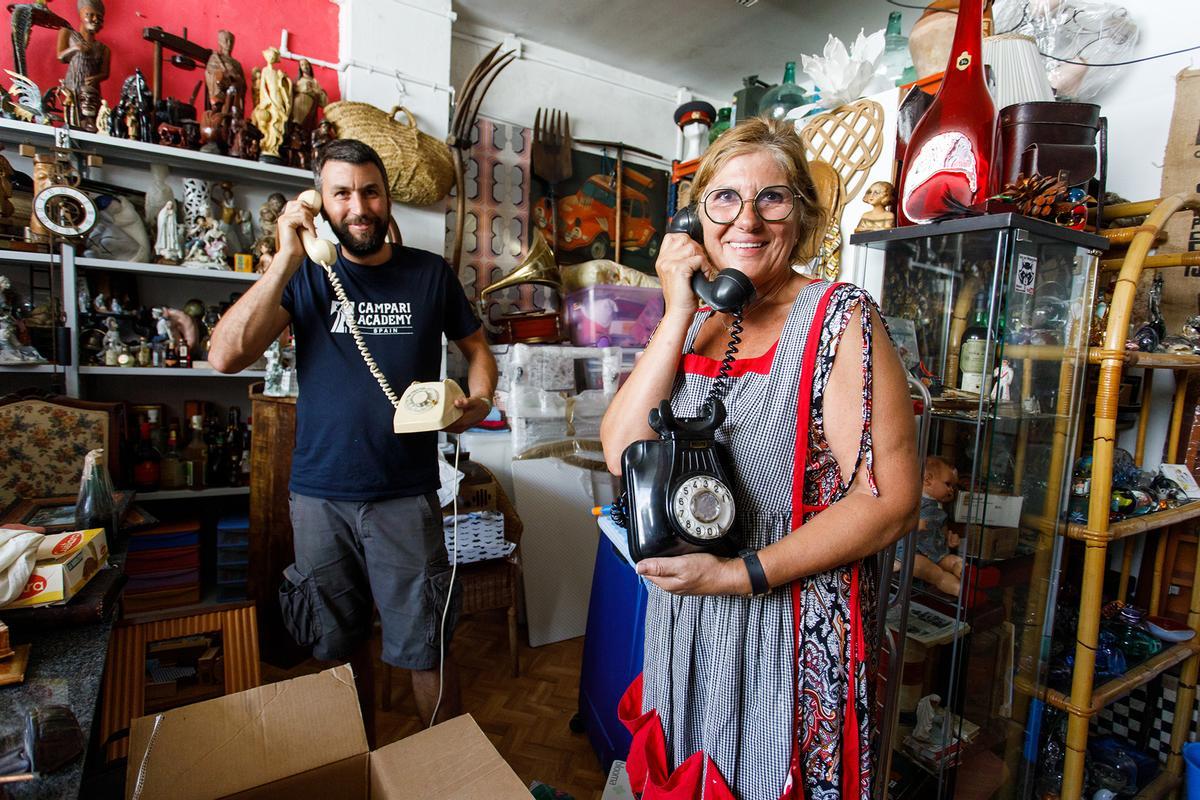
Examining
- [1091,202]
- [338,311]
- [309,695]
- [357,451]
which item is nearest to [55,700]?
[309,695]

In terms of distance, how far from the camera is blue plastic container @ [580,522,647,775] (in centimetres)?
171

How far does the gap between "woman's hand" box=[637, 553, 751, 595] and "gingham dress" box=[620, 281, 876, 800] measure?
73mm

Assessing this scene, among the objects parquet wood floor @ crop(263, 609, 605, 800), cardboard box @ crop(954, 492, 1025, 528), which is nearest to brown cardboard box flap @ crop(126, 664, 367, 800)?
parquet wood floor @ crop(263, 609, 605, 800)

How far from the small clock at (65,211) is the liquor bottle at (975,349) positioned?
2.83m

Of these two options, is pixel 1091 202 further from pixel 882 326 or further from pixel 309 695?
pixel 309 695

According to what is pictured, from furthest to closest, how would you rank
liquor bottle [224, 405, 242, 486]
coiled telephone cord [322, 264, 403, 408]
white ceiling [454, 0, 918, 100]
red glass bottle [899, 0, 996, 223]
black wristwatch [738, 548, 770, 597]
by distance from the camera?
white ceiling [454, 0, 918, 100] < liquor bottle [224, 405, 242, 486] < coiled telephone cord [322, 264, 403, 408] < red glass bottle [899, 0, 996, 223] < black wristwatch [738, 548, 770, 597]

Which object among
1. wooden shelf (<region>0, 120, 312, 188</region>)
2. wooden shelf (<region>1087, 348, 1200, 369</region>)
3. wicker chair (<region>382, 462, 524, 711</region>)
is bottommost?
wicker chair (<region>382, 462, 524, 711</region>)

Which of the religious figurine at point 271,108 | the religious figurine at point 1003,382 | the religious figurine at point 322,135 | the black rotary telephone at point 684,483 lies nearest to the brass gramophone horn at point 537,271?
the religious figurine at point 322,135

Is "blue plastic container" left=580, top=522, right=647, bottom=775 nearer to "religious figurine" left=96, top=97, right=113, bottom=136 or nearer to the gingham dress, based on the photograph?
the gingham dress

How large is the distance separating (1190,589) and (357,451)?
2526 millimetres

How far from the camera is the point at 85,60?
89.1 inches

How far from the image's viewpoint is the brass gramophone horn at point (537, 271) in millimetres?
3139

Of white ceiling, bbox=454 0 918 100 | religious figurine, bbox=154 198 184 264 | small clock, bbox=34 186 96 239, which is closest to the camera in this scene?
small clock, bbox=34 186 96 239

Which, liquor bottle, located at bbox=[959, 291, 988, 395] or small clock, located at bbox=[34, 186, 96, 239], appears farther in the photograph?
small clock, located at bbox=[34, 186, 96, 239]
